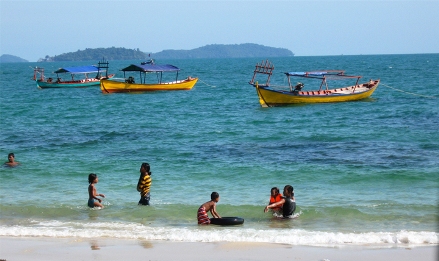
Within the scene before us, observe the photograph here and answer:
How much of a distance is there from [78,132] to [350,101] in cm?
1791

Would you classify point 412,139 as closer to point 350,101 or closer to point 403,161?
point 403,161

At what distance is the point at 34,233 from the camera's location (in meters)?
12.8

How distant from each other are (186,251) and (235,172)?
26.8ft

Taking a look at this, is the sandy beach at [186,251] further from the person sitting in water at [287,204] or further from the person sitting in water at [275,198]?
the person sitting in water at [275,198]

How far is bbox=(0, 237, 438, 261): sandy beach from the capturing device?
35.0ft

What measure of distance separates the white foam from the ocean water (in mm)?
23

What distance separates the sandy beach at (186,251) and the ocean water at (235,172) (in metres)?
0.46

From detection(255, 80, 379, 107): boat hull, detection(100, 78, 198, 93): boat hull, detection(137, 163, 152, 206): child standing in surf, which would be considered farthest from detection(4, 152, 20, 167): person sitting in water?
detection(100, 78, 198, 93): boat hull

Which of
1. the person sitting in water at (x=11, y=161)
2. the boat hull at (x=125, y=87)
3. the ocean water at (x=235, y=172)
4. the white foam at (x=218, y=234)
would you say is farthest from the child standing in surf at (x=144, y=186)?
the boat hull at (x=125, y=87)

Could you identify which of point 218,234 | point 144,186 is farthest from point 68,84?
point 218,234

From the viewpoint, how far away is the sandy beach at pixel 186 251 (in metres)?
10.7

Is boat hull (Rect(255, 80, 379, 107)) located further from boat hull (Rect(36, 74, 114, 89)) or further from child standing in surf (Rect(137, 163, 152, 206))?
boat hull (Rect(36, 74, 114, 89))

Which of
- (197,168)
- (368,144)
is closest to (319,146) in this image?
(368,144)

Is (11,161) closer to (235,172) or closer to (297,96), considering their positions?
(235,172)
